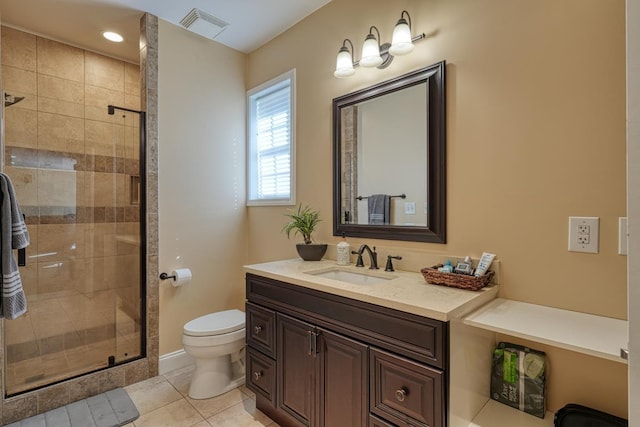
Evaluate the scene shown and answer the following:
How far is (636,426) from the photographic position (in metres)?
0.63

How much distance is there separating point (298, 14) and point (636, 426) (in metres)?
2.69

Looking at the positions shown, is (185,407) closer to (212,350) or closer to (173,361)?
(212,350)

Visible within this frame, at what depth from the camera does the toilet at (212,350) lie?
2.08 meters

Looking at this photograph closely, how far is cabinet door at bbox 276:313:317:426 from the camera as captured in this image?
61.1 inches

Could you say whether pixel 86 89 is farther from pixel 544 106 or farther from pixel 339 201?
pixel 544 106

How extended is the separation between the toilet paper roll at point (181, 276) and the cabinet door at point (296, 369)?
1.09m

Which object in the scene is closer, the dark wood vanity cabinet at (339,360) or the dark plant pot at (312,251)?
the dark wood vanity cabinet at (339,360)

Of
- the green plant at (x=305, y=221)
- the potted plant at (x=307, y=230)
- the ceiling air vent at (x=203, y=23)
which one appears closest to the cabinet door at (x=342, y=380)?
the potted plant at (x=307, y=230)

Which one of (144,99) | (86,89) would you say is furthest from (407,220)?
(86,89)

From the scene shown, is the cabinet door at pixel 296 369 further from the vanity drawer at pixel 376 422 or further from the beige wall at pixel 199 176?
the beige wall at pixel 199 176

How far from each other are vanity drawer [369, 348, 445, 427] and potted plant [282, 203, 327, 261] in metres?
0.93

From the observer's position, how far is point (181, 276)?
2457 mm

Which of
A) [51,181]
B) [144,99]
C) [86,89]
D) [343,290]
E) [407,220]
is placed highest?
[86,89]

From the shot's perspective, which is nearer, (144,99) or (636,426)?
(636,426)
